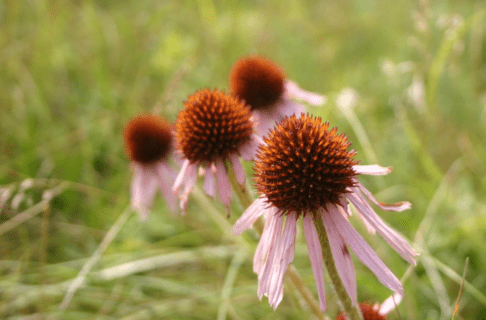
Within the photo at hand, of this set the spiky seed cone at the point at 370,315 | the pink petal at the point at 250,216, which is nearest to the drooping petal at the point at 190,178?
the pink petal at the point at 250,216

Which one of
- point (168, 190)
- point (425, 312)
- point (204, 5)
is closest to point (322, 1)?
point (204, 5)

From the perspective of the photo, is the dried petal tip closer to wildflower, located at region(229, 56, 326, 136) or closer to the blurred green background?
the blurred green background

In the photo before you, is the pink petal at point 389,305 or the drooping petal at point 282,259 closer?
the drooping petal at point 282,259

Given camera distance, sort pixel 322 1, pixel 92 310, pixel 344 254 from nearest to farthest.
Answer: pixel 344 254 < pixel 92 310 < pixel 322 1

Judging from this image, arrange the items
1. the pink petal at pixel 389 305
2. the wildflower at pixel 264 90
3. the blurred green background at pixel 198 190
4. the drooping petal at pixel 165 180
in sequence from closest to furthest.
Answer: the pink petal at pixel 389 305
the blurred green background at pixel 198 190
the wildflower at pixel 264 90
the drooping petal at pixel 165 180

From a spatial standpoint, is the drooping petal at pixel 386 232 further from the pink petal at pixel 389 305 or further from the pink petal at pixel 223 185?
the pink petal at pixel 223 185

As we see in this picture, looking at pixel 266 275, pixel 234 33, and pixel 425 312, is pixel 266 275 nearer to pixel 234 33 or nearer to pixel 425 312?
pixel 425 312
